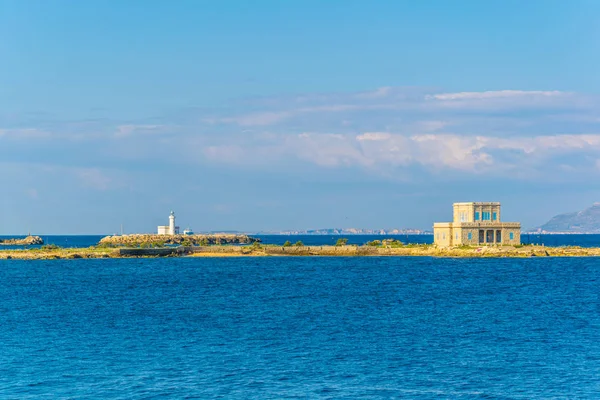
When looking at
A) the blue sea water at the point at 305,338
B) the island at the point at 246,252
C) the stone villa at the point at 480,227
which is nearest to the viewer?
the blue sea water at the point at 305,338

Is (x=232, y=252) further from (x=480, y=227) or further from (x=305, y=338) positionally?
(x=305, y=338)

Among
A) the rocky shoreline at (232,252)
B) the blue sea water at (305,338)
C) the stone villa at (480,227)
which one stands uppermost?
the stone villa at (480,227)

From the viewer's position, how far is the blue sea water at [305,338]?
35.1 metres

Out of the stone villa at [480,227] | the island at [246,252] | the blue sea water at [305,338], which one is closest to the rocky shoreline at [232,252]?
the island at [246,252]

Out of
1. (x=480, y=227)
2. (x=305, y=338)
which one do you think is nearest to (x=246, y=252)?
(x=480, y=227)

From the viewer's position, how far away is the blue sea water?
3506 centimetres

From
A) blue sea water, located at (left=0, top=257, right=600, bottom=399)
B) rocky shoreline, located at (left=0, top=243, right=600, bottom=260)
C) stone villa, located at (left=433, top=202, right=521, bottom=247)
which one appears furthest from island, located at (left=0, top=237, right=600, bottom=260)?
blue sea water, located at (left=0, top=257, right=600, bottom=399)

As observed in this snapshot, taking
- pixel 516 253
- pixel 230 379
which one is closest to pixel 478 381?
pixel 230 379

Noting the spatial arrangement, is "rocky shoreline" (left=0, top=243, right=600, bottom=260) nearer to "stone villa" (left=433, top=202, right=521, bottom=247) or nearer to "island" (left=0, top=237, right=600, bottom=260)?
"island" (left=0, top=237, right=600, bottom=260)

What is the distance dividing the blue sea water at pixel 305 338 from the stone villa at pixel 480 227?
3168 cm

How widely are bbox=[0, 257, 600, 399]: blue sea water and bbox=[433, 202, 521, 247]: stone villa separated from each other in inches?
1247

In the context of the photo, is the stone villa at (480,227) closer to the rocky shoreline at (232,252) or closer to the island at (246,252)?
the island at (246,252)

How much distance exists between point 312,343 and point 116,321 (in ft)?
59.1

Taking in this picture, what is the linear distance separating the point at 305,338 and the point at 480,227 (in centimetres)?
8477
